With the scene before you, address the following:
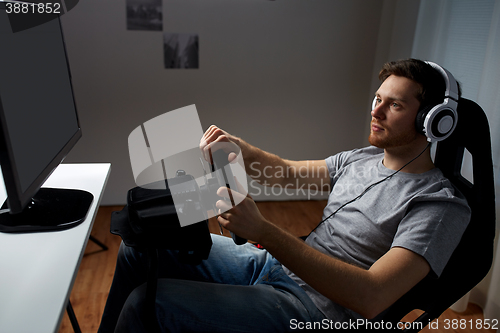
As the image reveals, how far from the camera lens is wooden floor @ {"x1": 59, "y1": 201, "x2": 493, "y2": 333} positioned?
166 centimetres

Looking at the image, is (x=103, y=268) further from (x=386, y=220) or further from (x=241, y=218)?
(x=386, y=220)

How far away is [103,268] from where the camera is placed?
1.98m

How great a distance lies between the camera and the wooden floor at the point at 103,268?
1658mm

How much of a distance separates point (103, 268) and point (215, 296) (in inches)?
50.5

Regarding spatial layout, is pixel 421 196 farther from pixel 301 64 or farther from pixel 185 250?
pixel 301 64

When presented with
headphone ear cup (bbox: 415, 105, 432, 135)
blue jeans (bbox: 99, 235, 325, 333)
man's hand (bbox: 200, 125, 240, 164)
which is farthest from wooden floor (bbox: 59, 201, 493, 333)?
headphone ear cup (bbox: 415, 105, 432, 135)

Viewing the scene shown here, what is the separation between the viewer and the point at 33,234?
856mm

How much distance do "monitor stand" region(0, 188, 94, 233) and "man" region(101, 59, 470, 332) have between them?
20cm

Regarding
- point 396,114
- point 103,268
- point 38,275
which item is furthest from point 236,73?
point 38,275

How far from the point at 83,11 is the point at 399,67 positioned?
1919mm

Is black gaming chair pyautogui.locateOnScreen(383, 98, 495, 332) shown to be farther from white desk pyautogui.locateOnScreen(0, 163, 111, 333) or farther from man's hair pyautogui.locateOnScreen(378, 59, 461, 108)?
white desk pyautogui.locateOnScreen(0, 163, 111, 333)

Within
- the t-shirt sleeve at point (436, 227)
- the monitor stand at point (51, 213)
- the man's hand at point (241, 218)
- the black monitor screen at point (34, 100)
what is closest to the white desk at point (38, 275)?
the monitor stand at point (51, 213)

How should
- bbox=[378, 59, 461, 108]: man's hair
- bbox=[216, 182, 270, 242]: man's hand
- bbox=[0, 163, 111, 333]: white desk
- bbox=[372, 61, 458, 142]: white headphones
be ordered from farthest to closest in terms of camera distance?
bbox=[378, 59, 461, 108]: man's hair, bbox=[372, 61, 458, 142]: white headphones, bbox=[216, 182, 270, 242]: man's hand, bbox=[0, 163, 111, 333]: white desk

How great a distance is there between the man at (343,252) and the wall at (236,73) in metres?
1.31
